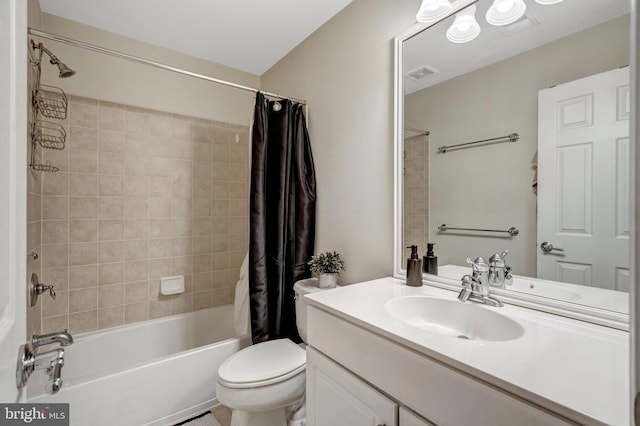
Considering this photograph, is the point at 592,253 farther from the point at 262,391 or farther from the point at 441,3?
the point at 262,391

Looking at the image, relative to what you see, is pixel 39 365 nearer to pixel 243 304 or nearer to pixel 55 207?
pixel 243 304

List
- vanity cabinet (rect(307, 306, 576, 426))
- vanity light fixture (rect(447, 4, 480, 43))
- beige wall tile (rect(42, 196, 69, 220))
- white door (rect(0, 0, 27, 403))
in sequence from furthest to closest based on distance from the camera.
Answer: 1. beige wall tile (rect(42, 196, 69, 220))
2. vanity light fixture (rect(447, 4, 480, 43))
3. vanity cabinet (rect(307, 306, 576, 426))
4. white door (rect(0, 0, 27, 403))

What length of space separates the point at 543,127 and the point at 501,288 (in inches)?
23.5

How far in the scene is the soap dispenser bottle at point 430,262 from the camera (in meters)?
1.35

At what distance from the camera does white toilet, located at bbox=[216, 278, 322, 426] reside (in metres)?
1.33

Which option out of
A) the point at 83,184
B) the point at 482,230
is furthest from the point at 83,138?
the point at 482,230

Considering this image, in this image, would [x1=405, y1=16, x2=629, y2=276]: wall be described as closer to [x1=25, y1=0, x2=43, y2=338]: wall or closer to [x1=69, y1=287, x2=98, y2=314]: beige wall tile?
[x1=25, y1=0, x2=43, y2=338]: wall

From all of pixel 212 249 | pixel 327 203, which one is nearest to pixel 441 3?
pixel 327 203

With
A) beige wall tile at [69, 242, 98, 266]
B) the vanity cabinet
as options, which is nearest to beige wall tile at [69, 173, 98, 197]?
beige wall tile at [69, 242, 98, 266]

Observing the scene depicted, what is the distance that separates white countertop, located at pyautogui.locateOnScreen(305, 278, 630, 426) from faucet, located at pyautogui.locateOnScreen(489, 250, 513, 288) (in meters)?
0.10

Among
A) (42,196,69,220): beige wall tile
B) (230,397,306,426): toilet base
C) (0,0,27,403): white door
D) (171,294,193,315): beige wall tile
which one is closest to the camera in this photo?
(0,0,27,403): white door

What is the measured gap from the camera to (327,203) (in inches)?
75.9

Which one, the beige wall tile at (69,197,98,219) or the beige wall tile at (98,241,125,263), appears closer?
the beige wall tile at (69,197,98,219)

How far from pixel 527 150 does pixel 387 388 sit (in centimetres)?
95
